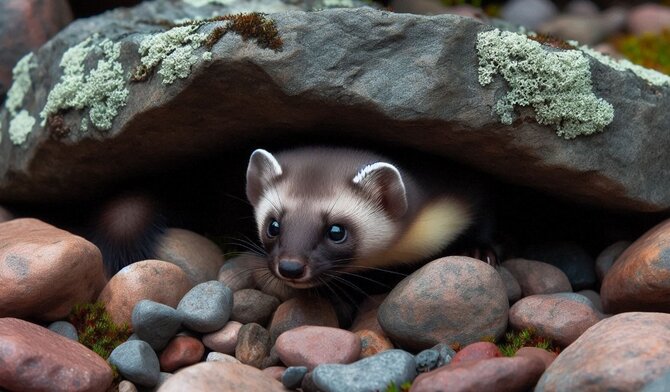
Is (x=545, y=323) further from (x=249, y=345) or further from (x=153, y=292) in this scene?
(x=153, y=292)

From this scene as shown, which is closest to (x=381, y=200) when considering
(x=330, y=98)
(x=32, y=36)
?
(x=330, y=98)

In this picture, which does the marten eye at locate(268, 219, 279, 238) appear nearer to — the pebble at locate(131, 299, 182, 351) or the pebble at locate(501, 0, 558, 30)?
the pebble at locate(131, 299, 182, 351)

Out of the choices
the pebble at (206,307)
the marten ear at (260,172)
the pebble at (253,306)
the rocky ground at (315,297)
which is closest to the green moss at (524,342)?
the rocky ground at (315,297)

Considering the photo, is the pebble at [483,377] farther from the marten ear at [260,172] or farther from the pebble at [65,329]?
the pebble at [65,329]

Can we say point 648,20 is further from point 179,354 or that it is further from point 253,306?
point 179,354

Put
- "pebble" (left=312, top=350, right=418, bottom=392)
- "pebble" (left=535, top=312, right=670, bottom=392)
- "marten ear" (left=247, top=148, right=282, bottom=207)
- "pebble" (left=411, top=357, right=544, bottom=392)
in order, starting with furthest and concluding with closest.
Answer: "marten ear" (left=247, top=148, right=282, bottom=207), "pebble" (left=312, top=350, right=418, bottom=392), "pebble" (left=411, top=357, right=544, bottom=392), "pebble" (left=535, top=312, right=670, bottom=392)

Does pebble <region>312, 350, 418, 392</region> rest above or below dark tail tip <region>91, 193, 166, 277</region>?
above

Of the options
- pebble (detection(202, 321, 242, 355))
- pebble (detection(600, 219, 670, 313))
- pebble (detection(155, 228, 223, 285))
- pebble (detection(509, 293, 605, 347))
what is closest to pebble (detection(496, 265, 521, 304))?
pebble (detection(509, 293, 605, 347))
